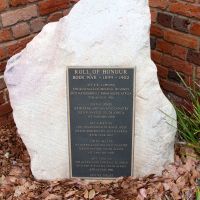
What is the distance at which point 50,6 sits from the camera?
3439mm

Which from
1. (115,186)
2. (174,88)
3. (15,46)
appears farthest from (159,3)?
(115,186)

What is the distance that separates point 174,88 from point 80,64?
107 centimetres

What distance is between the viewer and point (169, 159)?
2939 mm

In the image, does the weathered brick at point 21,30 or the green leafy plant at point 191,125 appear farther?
the weathered brick at point 21,30

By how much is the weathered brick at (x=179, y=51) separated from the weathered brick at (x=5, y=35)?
1.25 meters

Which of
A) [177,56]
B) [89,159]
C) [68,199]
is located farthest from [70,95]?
[177,56]

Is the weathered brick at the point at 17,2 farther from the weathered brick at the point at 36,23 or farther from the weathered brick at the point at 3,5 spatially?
the weathered brick at the point at 36,23

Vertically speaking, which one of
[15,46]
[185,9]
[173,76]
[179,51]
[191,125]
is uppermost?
[185,9]

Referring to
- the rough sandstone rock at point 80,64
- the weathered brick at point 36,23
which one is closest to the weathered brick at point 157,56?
the rough sandstone rock at point 80,64

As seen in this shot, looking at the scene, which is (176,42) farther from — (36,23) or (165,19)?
(36,23)

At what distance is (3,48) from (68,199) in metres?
1.24

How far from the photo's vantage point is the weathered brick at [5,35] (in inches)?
126

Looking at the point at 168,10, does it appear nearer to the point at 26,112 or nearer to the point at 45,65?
the point at 45,65

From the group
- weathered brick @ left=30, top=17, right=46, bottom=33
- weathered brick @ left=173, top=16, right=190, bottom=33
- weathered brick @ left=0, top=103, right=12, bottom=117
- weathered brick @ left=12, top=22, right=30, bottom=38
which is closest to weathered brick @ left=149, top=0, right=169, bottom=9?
weathered brick @ left=173, top=16, right=190, bottom=33
